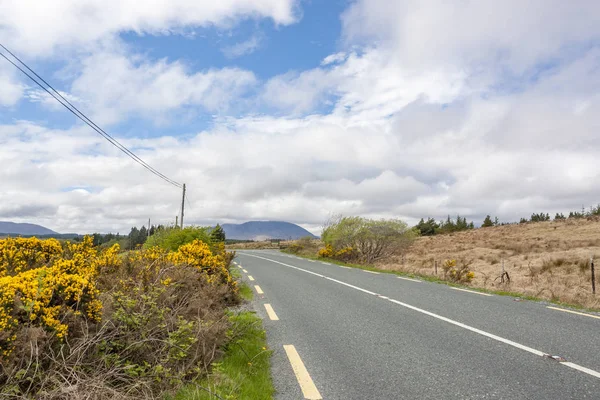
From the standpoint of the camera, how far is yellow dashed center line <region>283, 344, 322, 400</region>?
13.2 feet

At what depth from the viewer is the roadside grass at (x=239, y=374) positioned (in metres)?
3.74

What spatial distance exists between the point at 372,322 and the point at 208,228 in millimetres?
11435

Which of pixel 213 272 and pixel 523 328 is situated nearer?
pixel 523 328

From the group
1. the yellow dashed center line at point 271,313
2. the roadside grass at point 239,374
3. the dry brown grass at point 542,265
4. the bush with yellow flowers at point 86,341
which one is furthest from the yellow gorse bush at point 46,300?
the dry brown grass at point 542,265

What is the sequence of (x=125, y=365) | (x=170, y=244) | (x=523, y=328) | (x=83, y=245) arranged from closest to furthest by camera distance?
(x=125, y=365), (x=523, y=328), (x=83, y=245), (x=170, y=244)

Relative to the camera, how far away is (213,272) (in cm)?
957

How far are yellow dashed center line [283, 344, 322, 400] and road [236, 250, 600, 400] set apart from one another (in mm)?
11

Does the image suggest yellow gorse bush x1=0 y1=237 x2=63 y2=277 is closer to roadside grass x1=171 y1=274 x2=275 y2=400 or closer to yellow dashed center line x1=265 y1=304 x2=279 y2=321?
roadside grass x1=171 y1=274 x2=275 y2=400

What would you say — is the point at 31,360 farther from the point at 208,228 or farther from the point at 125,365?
the point at 208,228

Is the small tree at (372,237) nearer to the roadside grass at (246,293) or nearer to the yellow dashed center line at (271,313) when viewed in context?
the roadside grass at (246,293)

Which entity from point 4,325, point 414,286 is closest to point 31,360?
point 4,325

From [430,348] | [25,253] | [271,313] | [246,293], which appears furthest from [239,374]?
[246,293]

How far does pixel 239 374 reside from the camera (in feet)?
14.1

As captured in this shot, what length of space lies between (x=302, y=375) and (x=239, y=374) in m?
0.76
